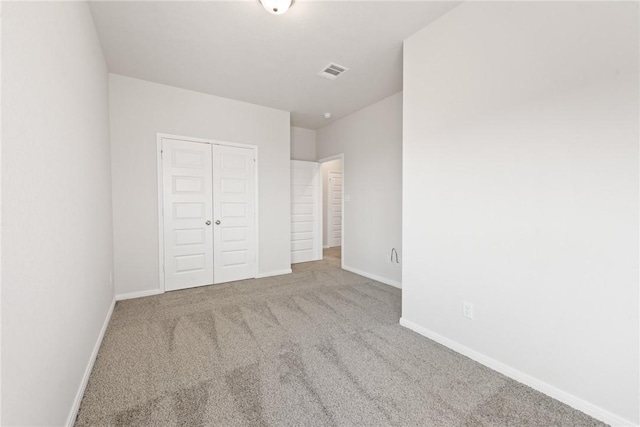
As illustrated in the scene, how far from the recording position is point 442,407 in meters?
1.58

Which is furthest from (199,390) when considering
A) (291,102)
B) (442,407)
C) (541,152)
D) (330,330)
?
(291,102)

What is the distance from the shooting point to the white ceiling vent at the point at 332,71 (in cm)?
303

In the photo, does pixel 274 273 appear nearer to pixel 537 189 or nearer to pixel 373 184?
pixel 373 184

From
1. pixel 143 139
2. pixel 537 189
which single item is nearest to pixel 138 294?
pixel 143 139

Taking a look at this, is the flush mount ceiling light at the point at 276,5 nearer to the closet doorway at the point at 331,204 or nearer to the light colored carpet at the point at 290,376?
the light colored carpet at the point at 290,376

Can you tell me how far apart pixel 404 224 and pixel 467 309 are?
2.91 feet

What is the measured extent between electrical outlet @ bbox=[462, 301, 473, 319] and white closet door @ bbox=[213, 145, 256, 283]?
3.08 metres

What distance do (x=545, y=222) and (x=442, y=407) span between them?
1.30 metres

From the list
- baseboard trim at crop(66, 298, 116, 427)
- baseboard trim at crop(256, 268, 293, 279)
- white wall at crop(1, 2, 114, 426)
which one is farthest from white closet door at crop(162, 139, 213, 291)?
white wall at crop(1, 2, 114, 426)

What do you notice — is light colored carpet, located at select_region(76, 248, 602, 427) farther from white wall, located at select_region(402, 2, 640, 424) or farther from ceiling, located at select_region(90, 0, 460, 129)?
ceiling, located at select_region(90, 0, 460, 129)

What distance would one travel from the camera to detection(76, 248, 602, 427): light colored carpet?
4.97ft

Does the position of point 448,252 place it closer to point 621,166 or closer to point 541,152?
point 541,152

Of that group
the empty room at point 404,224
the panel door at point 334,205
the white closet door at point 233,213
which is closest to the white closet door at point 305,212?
the white closet door at point 233,213

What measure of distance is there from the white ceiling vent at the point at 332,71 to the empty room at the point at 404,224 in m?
0.03
